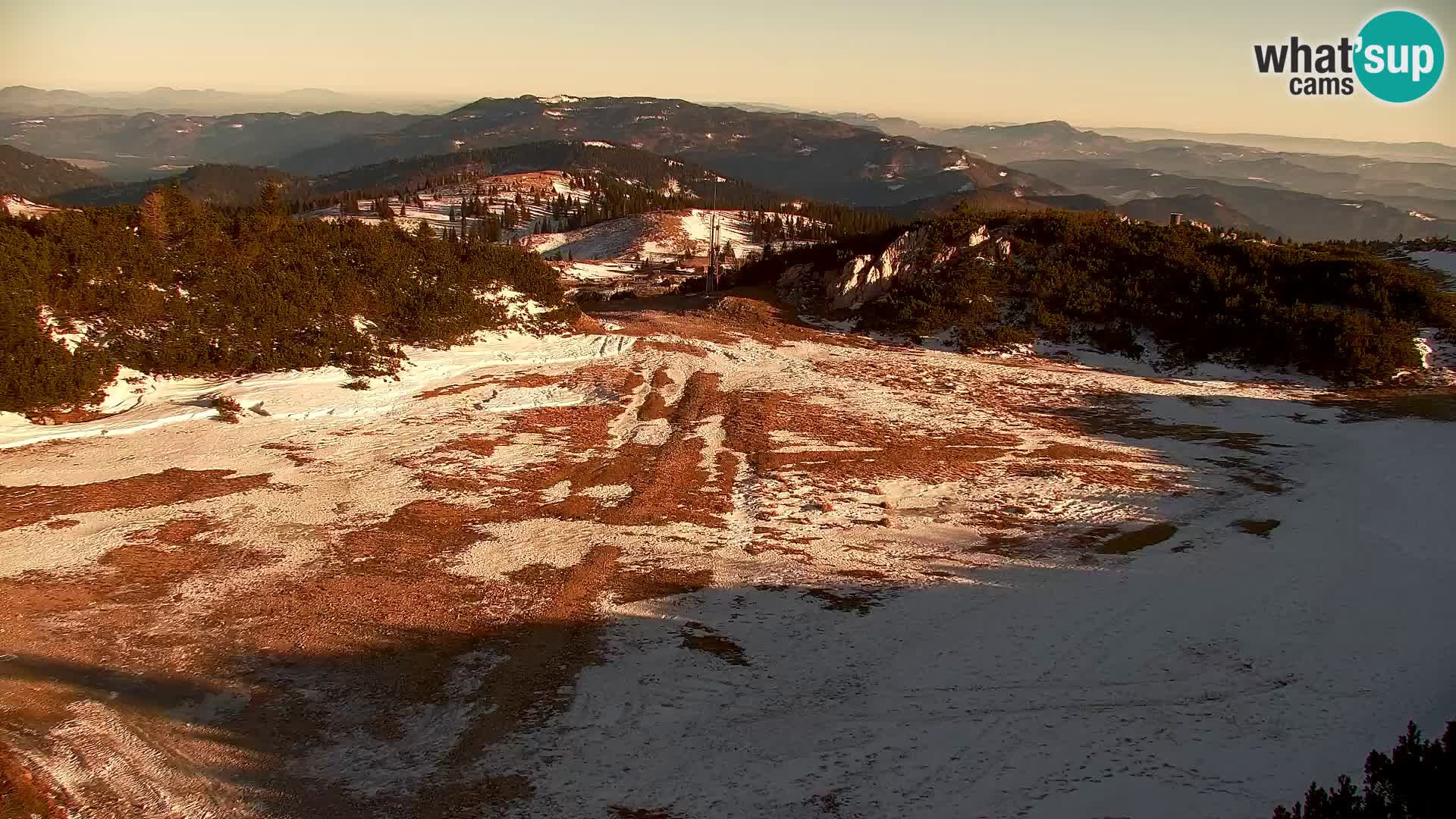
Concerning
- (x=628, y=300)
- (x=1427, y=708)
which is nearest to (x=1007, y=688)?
(x=1427, y=708)

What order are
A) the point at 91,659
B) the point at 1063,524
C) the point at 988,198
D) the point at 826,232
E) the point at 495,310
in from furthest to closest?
the point at 988,198 < the point at 826,232 < the point at 495,310 < the point at 1063,524 < the point at 91,659

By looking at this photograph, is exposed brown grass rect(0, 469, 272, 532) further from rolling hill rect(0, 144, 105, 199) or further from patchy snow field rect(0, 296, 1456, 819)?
rolling hill rect(0, 144, 105, 199)

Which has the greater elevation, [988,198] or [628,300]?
[988,198]

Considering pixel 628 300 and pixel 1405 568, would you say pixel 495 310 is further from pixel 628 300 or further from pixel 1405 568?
pixel 1405 568

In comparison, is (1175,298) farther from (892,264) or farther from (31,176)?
(31,176)

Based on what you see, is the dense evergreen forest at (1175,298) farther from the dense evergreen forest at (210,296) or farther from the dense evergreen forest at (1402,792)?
→ the dense evergreen forest at (1402,792)

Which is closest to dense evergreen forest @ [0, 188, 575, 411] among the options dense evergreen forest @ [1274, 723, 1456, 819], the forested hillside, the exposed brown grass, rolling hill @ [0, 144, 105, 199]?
the exposed brown grass

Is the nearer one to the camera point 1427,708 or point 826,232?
point 1427,708
